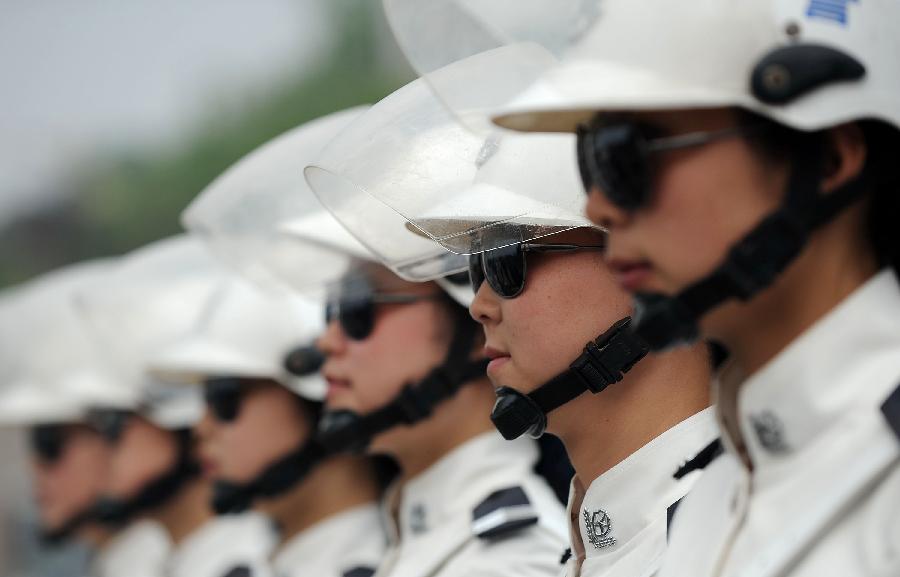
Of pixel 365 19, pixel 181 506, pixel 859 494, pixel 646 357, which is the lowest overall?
pixel 859 494

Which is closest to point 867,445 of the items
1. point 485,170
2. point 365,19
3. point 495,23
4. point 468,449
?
point 495,23

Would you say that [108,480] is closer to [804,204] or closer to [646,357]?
[646,357]

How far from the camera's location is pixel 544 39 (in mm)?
2248

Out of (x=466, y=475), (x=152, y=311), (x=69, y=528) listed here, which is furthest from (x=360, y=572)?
(x=69, y=528)

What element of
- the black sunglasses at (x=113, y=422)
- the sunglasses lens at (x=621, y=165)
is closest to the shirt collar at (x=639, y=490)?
the sunglasses lens at (x=621, y=165)

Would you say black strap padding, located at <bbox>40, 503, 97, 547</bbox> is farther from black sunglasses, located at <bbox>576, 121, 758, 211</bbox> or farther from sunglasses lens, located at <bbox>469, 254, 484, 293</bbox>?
black sunglasses, located at <bbox>576, 121, 758, 211</bbox>

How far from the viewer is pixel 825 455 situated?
6.33 ft

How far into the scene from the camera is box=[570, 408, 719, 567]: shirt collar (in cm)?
280

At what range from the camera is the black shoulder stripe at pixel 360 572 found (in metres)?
4.48

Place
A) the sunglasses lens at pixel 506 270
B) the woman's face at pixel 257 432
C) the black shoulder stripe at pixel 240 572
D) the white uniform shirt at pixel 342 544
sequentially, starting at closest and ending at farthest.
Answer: the sunglasses lens at pixel 506 270, the white uniform shirt at pixel 342 544, the woman's face at pixel 257 432, the black shoulder stripe at pixel 240 572

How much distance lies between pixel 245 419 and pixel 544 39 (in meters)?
3.16

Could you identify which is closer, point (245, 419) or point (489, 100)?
point (489, 100)

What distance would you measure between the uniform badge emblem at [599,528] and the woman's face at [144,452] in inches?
171

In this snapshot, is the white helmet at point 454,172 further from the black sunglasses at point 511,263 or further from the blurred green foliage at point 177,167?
the blurred green foliage at point 177,167
